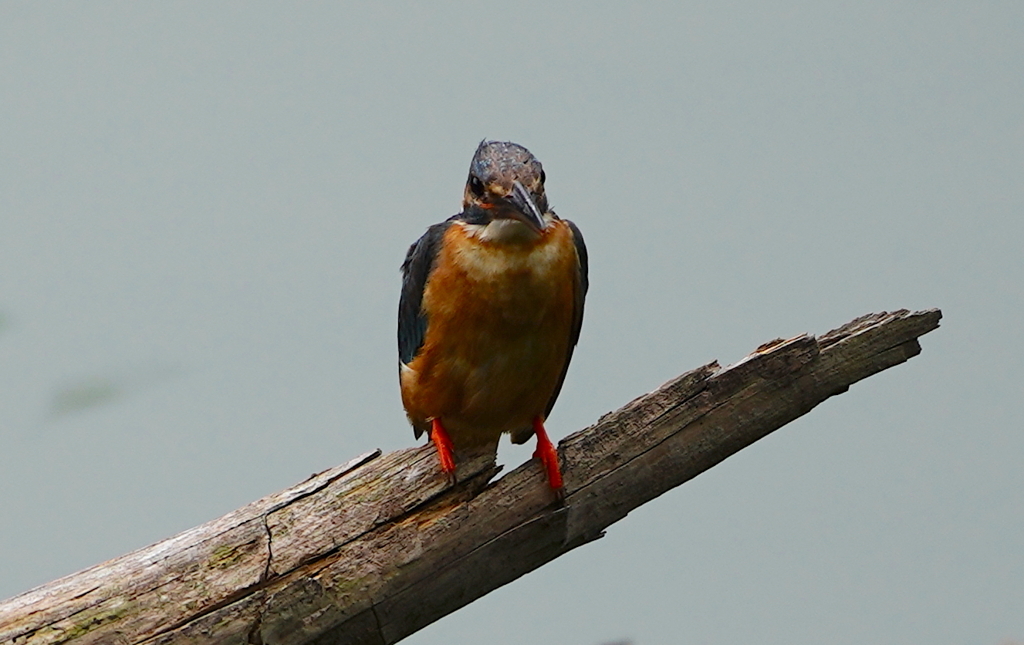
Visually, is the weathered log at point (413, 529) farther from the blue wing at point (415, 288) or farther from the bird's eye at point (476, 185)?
the bird's eye at point (476, 185)

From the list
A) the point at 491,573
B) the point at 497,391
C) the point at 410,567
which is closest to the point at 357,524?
the point at 410,567

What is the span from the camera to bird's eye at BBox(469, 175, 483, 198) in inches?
116

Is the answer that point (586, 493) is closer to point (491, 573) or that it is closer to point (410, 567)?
point (491, 573)

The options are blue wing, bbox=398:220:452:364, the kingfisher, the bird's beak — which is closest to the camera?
the bird's beak

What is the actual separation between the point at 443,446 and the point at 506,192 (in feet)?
2.34

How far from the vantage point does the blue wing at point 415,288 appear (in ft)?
10.5

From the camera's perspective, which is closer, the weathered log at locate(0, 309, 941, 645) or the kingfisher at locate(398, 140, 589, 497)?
the weathered log at locate(0, 309, 941, 645)

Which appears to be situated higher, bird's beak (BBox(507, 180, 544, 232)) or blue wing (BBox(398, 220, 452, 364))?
blue wing (BBox(398, 220, 452, 364))

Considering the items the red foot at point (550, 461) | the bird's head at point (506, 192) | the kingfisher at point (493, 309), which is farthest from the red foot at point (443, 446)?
the bird's head at point (506, 192)

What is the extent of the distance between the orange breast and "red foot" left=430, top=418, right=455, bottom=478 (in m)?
0.06

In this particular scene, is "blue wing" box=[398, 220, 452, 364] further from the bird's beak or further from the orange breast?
the bird's beak

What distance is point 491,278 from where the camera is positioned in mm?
3029

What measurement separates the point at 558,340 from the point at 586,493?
48 centimetres

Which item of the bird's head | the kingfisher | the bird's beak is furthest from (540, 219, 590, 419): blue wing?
the bird's beak
